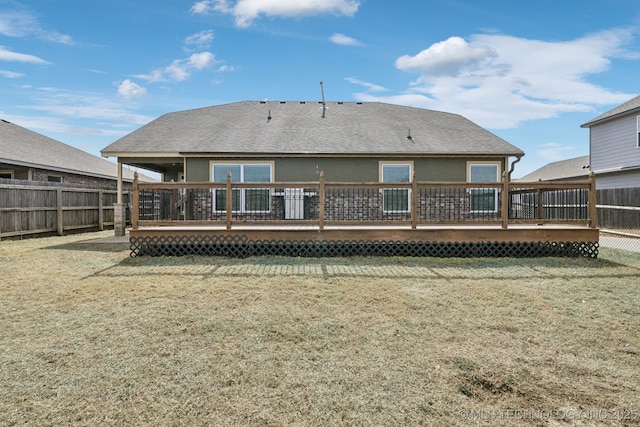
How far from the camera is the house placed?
8008 millimetres

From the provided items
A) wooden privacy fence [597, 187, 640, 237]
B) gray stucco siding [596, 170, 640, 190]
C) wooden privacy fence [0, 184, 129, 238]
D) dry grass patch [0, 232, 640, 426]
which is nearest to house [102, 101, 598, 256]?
dry grass patch [0, 232, 640, 426]

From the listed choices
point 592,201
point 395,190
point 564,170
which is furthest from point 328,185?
point 564,170

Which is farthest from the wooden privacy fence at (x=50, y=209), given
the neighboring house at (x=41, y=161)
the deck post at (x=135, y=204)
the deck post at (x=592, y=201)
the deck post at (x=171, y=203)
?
the deck post at (x=592, y=201)

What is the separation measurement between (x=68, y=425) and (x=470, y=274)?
5.89m

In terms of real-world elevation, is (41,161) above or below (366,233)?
above

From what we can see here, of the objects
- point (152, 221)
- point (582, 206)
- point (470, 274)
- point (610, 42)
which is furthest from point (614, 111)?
point (152, 221)

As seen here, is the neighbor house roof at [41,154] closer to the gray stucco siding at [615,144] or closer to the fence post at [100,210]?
the fence post at [100,210]

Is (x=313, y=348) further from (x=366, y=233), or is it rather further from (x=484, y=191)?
(x=484, y=191)

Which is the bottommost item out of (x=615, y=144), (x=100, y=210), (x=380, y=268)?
(x=380, y=268)

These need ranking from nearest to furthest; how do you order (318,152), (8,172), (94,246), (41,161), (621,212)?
1. (94,246)
2. (318,152)
3. (621,212)
4. (8,172)
5. (41,161)

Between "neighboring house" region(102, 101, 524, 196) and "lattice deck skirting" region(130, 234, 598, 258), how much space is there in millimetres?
3892

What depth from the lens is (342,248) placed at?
8.22 meters

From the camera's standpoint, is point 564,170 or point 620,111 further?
point 564,170

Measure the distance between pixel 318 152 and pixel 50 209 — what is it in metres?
9.23
